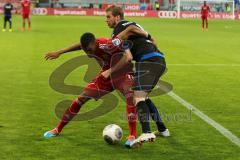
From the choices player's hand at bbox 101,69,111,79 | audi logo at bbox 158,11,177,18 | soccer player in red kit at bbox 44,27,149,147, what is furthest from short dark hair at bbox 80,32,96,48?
audi logo at bbox 158,11,177,18

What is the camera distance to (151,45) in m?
7.46

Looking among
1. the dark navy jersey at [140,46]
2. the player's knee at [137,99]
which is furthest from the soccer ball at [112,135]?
the dark navy jersey at [140,46]

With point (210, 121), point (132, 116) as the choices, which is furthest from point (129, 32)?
point (210, 121)

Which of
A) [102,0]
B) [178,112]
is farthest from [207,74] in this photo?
[102,0]

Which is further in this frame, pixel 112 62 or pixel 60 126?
pixel 60 126

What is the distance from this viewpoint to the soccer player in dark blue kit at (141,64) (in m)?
7.00

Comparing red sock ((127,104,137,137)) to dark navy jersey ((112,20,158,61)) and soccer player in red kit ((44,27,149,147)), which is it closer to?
soccer player in red kit ((44,27,149,147))

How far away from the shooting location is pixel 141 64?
7.52 metres

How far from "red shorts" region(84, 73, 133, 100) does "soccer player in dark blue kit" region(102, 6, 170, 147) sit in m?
0.12

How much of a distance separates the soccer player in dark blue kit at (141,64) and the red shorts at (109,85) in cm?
12

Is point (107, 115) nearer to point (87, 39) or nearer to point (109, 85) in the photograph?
point (109, 85)

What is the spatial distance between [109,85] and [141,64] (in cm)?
56

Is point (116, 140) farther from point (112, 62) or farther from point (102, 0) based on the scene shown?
point (102, 0)

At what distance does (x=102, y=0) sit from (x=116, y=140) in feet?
194
